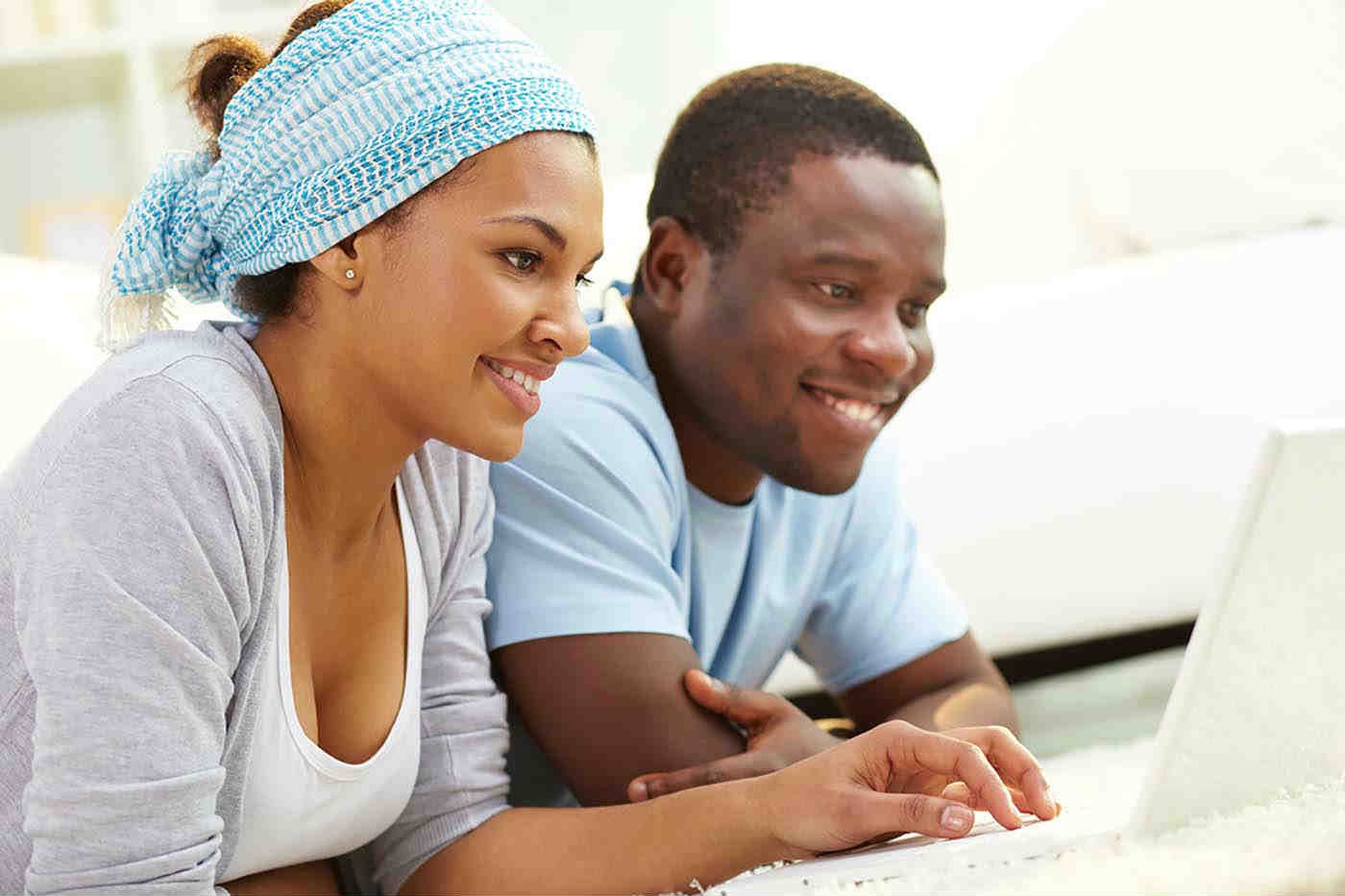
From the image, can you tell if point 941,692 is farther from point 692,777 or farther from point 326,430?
point 326,430

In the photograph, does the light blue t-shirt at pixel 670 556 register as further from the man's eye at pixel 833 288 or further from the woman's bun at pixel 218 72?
the woman's bun at pixel 218 72

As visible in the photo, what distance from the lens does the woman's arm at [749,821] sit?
2.88 feet

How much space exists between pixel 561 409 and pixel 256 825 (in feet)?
1.27

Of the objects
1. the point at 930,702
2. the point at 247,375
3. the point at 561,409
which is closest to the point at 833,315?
the point at 561,409

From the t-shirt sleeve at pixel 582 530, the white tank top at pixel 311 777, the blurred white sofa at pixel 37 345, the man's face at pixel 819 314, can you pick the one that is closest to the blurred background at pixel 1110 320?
the blurred white sofa at pixel 37 345

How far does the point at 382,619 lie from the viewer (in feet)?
3.42

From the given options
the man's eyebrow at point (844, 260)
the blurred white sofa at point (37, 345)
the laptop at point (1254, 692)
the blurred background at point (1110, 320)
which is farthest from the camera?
the blurred background at point (1110, 320)

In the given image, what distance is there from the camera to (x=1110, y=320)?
168 cm

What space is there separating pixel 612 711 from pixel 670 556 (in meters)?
0.17

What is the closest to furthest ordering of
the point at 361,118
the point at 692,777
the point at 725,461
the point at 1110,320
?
1. the point at 361,118
2. the point at 692,777
3. the point at 725,461
4. the point at 1110,320

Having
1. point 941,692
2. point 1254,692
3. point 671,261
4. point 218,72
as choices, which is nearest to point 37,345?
point 218,72

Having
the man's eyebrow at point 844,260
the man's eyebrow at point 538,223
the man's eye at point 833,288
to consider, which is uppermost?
the man's eyebrow at point 538,223

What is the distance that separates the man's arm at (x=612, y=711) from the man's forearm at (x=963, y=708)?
0.22 metres

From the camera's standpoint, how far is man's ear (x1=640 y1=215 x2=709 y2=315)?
1.24m
